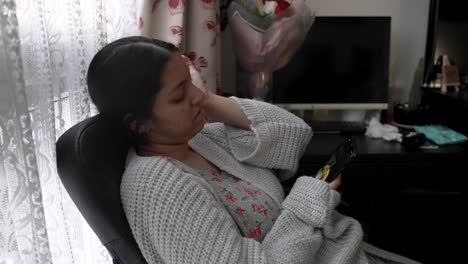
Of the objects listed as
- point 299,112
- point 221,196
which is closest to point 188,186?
point 221,196

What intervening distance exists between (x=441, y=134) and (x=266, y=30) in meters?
0.91

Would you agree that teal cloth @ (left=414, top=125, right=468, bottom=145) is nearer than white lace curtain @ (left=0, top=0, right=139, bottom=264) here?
No

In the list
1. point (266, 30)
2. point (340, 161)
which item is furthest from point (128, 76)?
point (266, 30)

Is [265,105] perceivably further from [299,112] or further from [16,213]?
[299,112]

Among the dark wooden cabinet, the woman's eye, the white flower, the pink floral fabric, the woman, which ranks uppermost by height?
the white flower

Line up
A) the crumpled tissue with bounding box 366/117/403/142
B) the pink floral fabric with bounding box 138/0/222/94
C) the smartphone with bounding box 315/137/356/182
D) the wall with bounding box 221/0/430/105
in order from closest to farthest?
the smartphone with bounding box 315/137/356/182, the pink floral fabric with bounding box 138/0/222/94, the crumpled tissue with bounding box 366/117/403/142, the wall with bounding box 221/0/430/105

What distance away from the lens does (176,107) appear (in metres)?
0.88

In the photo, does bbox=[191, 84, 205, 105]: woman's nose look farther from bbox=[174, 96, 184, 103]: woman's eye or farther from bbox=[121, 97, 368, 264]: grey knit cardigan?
bbox=[121, 97, 368, 264]: grey knit cardigan

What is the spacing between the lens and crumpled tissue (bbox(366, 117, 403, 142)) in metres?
1.88

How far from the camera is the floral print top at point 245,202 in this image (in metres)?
0.93

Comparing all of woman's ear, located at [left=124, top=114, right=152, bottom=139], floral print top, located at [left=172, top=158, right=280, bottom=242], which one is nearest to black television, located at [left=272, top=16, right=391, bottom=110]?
floral print top, located at [left=172, top=158, right=280, bottom=242]

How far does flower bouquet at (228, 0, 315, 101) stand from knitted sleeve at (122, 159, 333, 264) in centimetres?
107

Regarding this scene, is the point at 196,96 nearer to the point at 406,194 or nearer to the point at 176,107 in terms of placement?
the point at 176,107

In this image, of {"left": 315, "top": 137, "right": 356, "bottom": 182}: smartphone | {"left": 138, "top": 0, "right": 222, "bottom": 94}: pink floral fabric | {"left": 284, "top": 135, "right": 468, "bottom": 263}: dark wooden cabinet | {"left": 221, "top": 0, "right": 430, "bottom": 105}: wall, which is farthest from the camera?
{"left": 221, "top": 0, "right": 430, "bottom": 105}: wall
